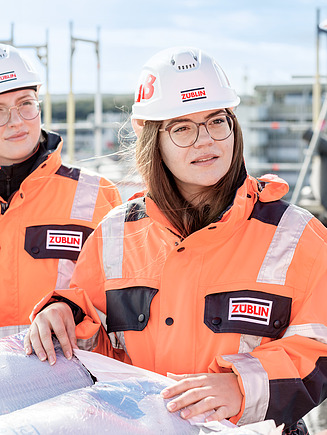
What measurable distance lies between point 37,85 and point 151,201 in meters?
1.13

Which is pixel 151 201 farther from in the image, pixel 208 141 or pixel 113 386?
pixel 113 386

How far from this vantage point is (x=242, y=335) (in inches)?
69.1

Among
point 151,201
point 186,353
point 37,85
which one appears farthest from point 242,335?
point 37,85

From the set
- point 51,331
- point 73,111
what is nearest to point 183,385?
point 51,331

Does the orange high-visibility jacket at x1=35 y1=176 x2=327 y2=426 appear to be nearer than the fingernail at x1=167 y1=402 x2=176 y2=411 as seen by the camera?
No

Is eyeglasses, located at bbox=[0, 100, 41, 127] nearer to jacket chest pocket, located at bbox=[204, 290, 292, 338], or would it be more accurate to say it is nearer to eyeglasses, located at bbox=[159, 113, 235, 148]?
eyeglasses, located at bbox=[159, 113, 235, 148]

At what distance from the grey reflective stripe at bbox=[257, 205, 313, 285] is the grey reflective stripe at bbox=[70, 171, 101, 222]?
1101 mm

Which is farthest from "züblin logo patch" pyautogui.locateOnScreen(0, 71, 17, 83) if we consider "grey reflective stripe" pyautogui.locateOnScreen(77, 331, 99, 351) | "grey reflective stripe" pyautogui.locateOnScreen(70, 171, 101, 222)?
"grey reflective stripe" pyautogui.locateOnScreen(77, 331, 99, 351)

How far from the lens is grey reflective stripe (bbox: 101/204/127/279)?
2.00m

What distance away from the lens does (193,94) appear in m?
1.82

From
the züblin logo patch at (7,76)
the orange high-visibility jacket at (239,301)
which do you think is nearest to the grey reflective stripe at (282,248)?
the orange high-visibility jacket at (239,301)

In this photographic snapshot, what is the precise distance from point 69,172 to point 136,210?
2.60 ft

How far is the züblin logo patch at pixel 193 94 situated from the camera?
→ 1.81 m

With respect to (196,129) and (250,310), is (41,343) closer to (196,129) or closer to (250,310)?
(250,310)
